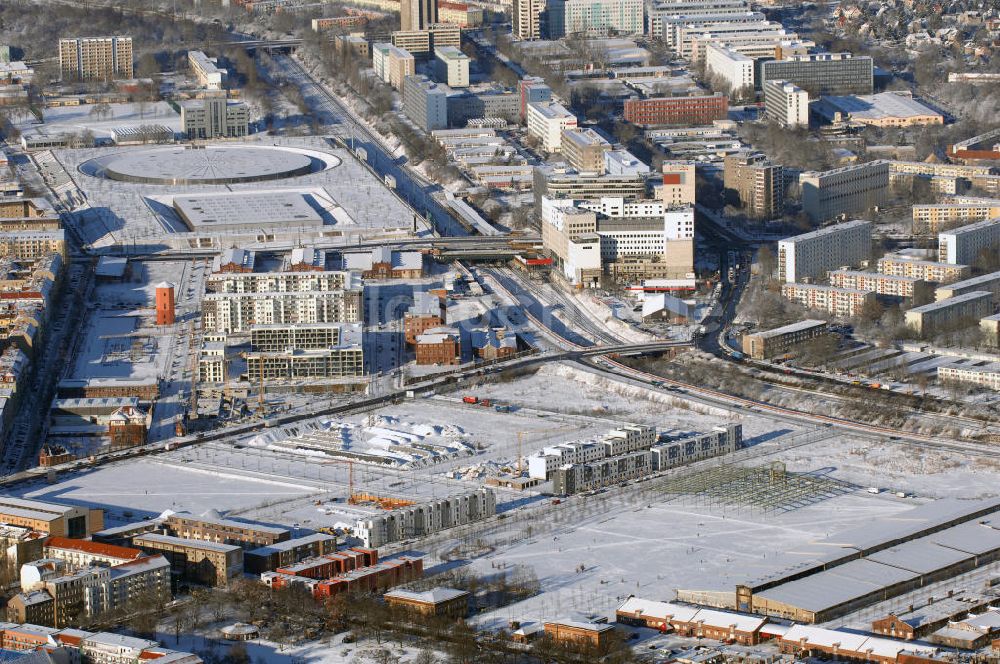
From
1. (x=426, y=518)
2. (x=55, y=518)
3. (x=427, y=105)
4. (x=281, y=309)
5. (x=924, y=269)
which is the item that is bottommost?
(x=426, y=518)

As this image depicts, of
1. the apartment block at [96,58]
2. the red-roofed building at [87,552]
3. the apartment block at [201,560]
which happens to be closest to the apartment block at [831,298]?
the apartment block at [201,560]

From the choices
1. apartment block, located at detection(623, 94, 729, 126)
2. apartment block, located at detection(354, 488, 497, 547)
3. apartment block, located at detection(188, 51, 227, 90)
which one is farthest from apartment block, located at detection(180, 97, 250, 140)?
apartment block, located at detection(354, 488, 497, 547)

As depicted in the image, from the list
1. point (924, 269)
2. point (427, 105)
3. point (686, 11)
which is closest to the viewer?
point (924, 269)

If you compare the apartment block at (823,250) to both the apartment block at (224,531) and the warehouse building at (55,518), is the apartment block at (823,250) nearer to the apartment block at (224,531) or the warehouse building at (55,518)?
the apartment block at (224,531)

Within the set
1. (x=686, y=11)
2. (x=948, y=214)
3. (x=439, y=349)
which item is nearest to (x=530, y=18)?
(x=686, y=11)

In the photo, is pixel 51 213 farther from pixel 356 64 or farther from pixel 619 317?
pixel 356 64

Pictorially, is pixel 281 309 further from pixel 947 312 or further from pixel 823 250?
pixel 947 312

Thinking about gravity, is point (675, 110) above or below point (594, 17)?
below
